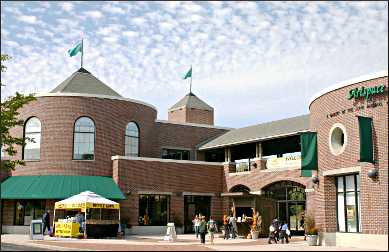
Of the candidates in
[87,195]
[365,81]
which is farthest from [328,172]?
[87,195]

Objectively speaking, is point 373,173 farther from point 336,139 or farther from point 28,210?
point 28,210

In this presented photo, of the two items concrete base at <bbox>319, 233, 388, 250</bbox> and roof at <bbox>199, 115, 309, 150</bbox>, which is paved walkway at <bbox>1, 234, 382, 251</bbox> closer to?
concrete base at <bbox>319, 233, 388, 250</bbox>

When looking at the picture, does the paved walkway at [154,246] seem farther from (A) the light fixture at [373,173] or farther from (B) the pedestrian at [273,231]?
(A) the light fixture at [373,173]

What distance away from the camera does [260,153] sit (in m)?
40.4

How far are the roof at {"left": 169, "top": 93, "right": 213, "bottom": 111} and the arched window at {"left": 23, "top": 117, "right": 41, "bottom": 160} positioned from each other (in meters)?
18.0

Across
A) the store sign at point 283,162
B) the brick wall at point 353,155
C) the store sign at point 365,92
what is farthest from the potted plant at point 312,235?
the store sign at point 283,162

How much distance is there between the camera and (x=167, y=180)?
39.5m

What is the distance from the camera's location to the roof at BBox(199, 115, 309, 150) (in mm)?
38500

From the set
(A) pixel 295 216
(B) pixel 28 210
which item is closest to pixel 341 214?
(A) pixel 295 216

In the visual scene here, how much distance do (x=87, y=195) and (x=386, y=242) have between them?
16.2 metres

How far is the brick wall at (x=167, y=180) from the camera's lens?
37375mm

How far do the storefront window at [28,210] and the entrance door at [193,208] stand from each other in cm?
1000

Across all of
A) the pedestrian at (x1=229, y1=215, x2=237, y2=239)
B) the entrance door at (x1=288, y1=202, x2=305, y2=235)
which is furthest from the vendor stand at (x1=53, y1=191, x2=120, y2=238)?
the entrance door at (x1=288, y1=202, x2=305, y2=235)

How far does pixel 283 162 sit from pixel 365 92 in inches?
569
